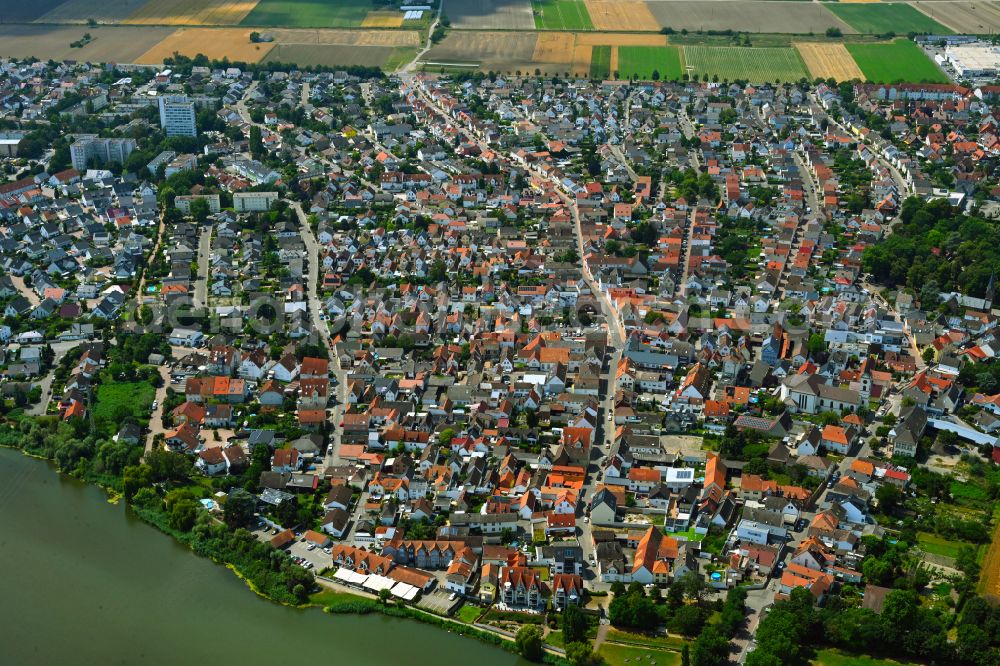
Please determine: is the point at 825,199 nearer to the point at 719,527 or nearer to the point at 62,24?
the point at 719,527

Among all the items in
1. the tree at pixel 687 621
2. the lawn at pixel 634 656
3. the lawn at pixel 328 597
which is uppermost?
the tree at pixel 687 621

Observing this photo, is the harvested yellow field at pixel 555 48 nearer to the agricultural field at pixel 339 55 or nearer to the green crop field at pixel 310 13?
the agricultural field at pixel 339 55

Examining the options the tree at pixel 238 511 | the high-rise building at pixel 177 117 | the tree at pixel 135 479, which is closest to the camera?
the tree at pixel 238 511

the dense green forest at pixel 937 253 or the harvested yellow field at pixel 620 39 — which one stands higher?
the harvested yellow field at pixel 620 39

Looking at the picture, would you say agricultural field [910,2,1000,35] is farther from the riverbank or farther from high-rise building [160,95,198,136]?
the riverbank

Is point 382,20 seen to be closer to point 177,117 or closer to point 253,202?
point 177,117

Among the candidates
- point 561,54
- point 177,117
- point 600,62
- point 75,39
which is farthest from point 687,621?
point 75,39

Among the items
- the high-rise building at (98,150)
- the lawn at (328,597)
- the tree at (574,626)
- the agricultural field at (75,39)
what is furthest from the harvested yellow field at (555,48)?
the tree at (574,626)
